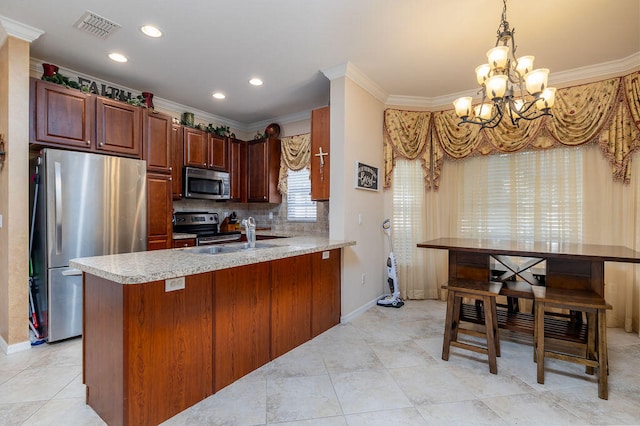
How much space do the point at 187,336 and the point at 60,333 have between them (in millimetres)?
1858

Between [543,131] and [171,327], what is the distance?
4.03 metres

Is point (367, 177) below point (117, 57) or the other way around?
below

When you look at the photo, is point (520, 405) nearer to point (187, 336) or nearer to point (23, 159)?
point (187, 336)

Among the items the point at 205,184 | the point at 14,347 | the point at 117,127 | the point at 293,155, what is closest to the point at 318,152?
the point at 293,155

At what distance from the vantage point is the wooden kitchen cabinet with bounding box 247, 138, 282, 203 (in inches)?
190

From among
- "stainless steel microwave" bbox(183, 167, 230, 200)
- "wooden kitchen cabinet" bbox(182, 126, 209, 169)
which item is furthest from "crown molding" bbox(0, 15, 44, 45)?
"stainless steel microwave" bbox(183, 167, 230, 200)

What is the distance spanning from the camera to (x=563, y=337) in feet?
7.85

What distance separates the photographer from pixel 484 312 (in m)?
2.51

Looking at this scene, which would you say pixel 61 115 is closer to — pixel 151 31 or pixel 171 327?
pixel 151 31

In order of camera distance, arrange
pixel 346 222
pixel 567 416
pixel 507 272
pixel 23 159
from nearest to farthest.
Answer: pixel 567 416, pixel 23 159, pixel 507 272, pixel 346 222

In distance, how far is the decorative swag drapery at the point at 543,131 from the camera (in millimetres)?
3047

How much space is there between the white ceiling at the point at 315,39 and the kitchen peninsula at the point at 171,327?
186cm

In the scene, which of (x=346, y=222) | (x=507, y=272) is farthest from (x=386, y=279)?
(x=507, y=272)

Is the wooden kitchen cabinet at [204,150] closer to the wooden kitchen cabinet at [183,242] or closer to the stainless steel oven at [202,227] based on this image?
the stainless steel oven at [202,227]
